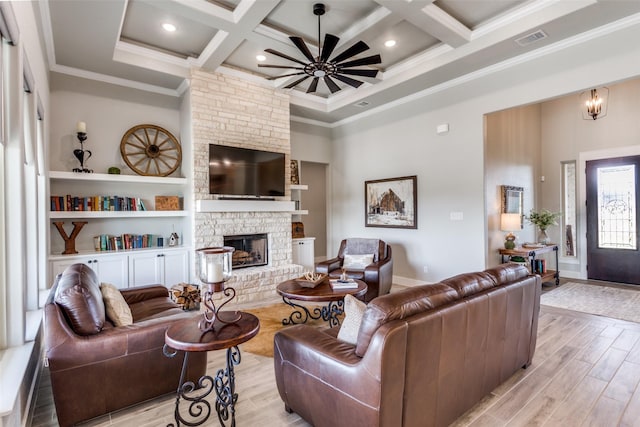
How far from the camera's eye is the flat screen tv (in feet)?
16.0

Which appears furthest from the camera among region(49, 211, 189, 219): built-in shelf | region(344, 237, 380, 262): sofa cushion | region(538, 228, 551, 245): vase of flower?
region(538, 228, 551, 245): vase of flower

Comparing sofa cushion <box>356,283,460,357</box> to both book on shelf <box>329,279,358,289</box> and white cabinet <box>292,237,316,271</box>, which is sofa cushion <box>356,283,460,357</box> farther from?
white cabinet <box>292,237,316,271</box>

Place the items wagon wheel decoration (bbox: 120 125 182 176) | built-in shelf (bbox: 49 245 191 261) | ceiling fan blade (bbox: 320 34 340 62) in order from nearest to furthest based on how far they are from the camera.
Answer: ceiling fan blade (bbox: 320 34 340 62)
built-in shelf (bbox: 49 245 191 261)
wagon wheel decoration (bbox: 120 125 182 176)

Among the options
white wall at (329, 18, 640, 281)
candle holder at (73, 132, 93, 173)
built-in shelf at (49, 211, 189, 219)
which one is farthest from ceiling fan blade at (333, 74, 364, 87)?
candle holder at (73, 132, 93, 173)

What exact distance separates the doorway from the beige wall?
92 cm

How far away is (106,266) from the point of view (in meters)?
4.36

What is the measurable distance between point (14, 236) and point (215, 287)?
1.41 m

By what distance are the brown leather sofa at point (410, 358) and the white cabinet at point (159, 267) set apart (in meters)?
3.31

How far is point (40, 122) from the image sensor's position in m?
3.71

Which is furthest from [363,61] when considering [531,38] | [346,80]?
[531,38]

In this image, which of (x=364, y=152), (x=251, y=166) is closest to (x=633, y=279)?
(x=364, y=152)

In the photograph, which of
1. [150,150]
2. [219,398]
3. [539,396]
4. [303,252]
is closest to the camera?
[219,398]

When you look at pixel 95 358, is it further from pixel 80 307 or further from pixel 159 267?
pixel 159 267

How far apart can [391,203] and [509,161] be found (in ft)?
6.94
